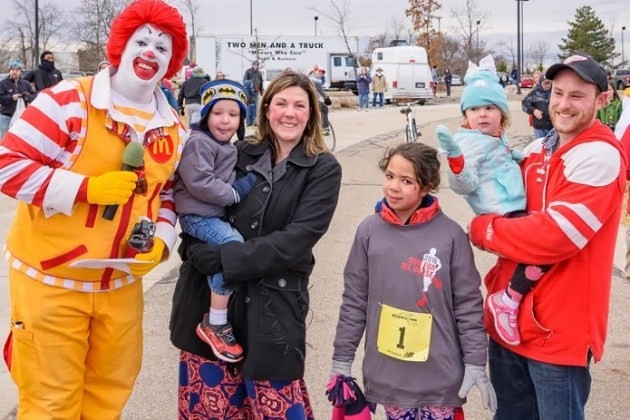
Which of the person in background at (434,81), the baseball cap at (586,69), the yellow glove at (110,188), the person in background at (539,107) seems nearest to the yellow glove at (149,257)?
the yellow glove at (110,188)

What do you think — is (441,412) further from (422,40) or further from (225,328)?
(422,40)

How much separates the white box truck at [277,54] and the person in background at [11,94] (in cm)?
2119

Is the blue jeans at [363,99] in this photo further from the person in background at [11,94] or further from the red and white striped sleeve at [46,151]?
the red and white striped sleeve at [46,151]

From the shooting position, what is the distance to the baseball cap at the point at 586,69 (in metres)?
2.51

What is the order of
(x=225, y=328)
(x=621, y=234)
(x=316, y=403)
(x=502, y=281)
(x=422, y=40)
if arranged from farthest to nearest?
(x=422, y=40)
(x=621, y=234)
(x=316, y=403)
(x=225, y=328)
(x=502, y=281)

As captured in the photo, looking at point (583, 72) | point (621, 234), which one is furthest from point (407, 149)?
point (621, 234)

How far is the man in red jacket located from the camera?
8.02ft

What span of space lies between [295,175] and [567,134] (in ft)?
3.41

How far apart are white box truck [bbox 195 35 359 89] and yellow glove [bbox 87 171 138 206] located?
1263 inches

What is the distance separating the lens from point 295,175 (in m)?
2.98

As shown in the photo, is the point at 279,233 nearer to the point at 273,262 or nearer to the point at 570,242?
the point at 273,262

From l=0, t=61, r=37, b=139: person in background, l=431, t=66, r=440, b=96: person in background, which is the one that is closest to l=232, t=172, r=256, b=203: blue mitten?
l=0, t=61, r=37, b=139: person in background

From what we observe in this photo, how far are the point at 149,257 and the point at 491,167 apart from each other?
1.36 m

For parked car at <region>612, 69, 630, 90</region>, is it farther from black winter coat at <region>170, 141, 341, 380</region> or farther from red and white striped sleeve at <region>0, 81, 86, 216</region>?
red and white striped sleeve at <region>0, 81, 86, 216</region>
